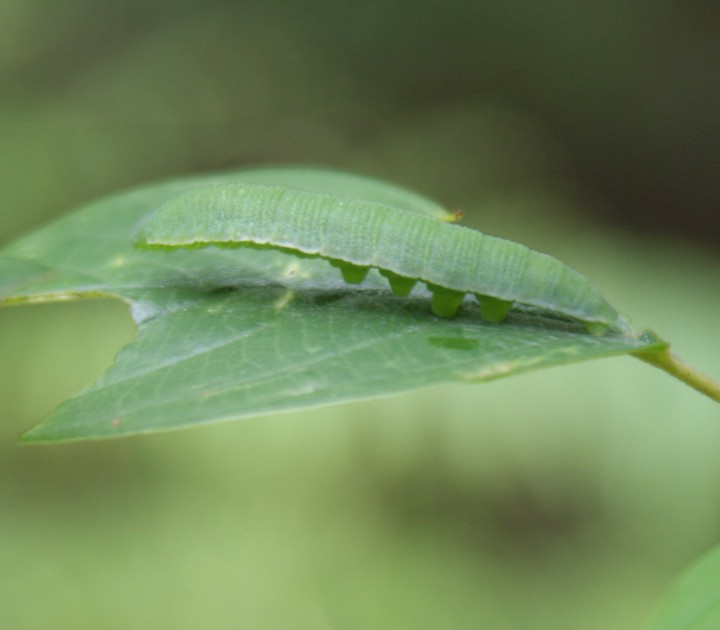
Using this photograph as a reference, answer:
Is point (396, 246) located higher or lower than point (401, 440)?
higher

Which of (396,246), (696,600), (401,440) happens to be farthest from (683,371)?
(401,440)

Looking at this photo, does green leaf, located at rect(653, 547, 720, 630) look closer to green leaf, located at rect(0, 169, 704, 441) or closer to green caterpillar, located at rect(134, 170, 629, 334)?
green leaf, located at rect(0, 169, 704, 441)

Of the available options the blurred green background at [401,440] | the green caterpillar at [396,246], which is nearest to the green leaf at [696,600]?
the green caterpillar at [396,246]

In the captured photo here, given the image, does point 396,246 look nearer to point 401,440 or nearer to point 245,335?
point 245,335

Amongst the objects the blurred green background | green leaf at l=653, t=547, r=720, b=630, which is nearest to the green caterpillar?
green leaf at l=653, t=547, r=720, b=630

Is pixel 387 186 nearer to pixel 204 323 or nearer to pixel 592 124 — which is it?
pixel 204 323
